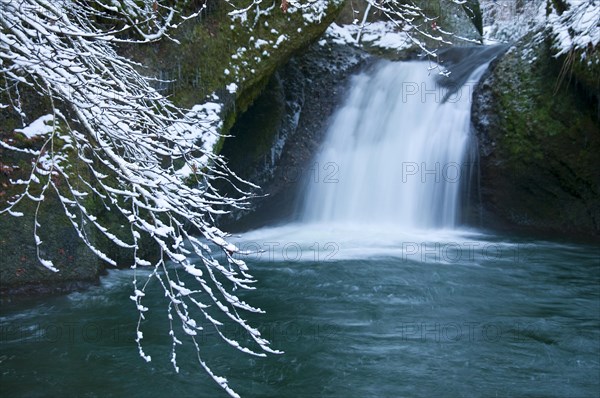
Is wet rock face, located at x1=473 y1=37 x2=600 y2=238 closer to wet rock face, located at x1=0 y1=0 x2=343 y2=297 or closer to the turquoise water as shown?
the turquoise water

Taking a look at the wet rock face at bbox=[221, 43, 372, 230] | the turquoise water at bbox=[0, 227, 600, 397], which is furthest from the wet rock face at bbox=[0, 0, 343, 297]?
the wet rock face at bbox=[221, 43, 372, 230]

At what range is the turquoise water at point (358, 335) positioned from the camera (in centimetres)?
451

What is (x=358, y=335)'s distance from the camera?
5.50m

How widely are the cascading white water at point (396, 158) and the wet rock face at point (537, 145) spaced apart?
1.46 feet

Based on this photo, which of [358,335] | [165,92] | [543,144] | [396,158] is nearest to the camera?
[358,335]

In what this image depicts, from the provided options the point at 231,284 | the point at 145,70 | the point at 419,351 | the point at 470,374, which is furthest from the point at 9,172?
the point at 470,374

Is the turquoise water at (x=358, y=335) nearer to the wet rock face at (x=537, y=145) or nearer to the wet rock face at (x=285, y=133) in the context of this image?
the wet rock face at (x=537, y=145)

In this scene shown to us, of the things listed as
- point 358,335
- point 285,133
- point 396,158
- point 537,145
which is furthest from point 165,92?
point 537,145

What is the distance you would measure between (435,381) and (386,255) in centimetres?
366

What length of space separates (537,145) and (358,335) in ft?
17.2

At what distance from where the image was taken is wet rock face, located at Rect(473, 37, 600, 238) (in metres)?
8.95

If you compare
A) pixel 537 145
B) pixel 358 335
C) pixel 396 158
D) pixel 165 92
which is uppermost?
pixel 165 92

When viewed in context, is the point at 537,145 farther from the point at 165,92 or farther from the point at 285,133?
the point at 165,92

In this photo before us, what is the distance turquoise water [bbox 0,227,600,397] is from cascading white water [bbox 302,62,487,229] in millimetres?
1949
